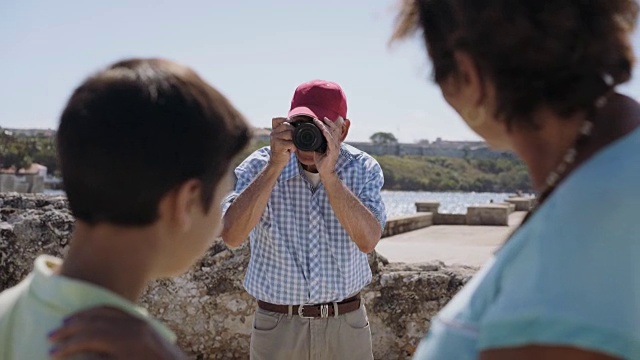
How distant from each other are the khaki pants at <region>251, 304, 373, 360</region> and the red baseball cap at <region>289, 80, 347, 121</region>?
884mm

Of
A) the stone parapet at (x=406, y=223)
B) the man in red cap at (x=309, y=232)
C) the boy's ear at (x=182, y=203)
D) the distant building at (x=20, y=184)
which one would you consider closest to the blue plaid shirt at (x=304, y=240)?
the man in red cap at (x=309, y=232)

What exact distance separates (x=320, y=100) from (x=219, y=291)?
1.76 metres

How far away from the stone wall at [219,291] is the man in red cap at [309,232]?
1.14 metres

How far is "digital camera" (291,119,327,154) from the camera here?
334 centimetres

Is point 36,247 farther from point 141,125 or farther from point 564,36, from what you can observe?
point 564,36

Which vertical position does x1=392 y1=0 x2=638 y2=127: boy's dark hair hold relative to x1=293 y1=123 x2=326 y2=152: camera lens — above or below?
above

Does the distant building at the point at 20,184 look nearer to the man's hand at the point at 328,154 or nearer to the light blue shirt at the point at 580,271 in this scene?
the man's hand at the point at 328,154

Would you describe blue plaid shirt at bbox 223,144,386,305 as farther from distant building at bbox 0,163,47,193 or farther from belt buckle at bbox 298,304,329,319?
distant building at bbox 0,163,47,193

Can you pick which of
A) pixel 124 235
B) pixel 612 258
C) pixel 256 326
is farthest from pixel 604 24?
pixel 256 326

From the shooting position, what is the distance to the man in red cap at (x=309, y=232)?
3.37 meters

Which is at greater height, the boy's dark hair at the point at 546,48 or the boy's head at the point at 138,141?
the boy's dark hair at the point at 546,48

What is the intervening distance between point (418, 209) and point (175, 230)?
19716 mm

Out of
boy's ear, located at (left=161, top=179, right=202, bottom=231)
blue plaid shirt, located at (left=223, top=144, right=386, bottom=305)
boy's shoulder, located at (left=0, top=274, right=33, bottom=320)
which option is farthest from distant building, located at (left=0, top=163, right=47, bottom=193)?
boy's ear, located at (left=161, top=179, right=202, bottom=231)

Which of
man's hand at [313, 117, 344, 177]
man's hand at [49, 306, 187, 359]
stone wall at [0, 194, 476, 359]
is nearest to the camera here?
man's hand at [49, 306, 187, 359]
